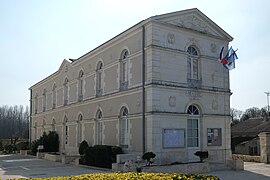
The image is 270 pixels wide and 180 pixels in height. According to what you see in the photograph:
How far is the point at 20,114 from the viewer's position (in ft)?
329

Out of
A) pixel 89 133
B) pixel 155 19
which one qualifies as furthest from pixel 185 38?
pixel 89 133

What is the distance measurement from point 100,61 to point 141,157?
9.04 m

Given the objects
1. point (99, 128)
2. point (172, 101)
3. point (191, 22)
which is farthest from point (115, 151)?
point (191, 22)

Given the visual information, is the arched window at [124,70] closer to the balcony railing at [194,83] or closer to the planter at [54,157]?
the balcony railing at [194,83]

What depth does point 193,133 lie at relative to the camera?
63.5 ft

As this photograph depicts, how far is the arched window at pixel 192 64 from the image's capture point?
1972cm

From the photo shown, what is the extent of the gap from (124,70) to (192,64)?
4.11 meters

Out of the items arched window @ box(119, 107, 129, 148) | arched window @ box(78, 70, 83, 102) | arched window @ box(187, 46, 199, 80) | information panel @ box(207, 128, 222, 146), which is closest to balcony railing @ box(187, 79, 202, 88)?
arched window @ box(187, 46, 199, 80)

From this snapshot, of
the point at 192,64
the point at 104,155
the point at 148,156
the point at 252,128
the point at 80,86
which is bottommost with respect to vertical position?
the point at 104,155

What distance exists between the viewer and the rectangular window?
62.6 feet

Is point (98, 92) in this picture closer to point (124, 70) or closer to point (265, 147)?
point (124, 70)

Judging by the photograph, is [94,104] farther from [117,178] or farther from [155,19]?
[117,178]

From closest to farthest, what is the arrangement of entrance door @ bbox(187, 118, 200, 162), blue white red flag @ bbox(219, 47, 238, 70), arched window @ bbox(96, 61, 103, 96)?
entrance door @ bbox(187, 118, 200, 162), blue white red flag @ bbox(219, 47, 238, 70), arched window @ bbox(96, 61, 103, 96)

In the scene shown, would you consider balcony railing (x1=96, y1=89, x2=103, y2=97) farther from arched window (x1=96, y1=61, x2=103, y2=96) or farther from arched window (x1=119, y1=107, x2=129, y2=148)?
Answer: arched window (x1=119, y1=107, x2=129, y2=148)
